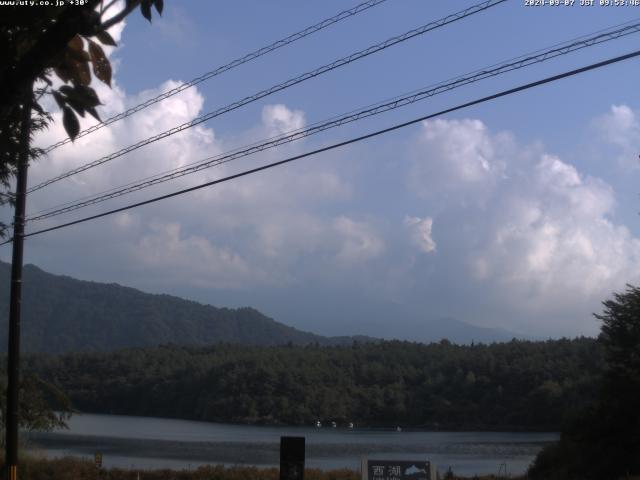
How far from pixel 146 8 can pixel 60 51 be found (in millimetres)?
504

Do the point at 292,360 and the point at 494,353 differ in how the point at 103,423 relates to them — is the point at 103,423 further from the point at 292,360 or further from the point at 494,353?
the point at 494,353

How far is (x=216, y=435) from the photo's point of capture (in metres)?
58.0

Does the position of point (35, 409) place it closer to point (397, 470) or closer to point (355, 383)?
point (397, 470)

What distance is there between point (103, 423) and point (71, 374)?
10.2 m

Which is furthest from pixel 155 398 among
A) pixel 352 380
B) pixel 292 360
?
pixel 352 380

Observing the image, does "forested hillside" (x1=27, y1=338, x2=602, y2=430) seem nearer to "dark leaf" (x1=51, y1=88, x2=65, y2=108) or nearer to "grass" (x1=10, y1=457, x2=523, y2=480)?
"grass" (x1=10, y1=457, x2=523, y2=480)

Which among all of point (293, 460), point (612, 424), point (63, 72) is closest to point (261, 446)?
point (612, 424)

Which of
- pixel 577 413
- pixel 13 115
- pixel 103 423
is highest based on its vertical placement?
pixel 13 115

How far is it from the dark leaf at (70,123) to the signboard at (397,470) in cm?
1115

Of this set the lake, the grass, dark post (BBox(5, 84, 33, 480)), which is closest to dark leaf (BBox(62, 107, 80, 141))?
dark post (BBox(5, 84, 33, 480))

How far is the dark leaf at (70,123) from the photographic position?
13.5 ft

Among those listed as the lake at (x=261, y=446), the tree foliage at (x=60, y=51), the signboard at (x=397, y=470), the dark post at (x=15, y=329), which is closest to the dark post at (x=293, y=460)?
the signboard at (x=397, y=470)

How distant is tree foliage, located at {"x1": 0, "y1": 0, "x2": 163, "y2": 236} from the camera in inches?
152

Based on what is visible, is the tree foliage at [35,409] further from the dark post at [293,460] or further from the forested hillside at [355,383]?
the forested hillside at [355,383]
